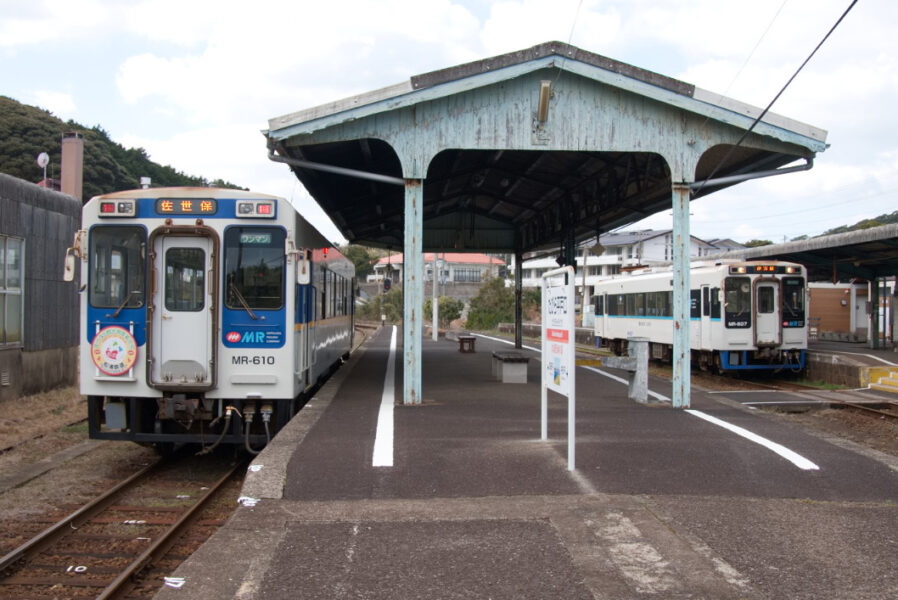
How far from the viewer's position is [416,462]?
276 inches

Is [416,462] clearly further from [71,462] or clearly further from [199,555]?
[71,462]

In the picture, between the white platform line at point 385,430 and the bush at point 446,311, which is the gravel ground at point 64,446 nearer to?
the white platform line at point 385,430

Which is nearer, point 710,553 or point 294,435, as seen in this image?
point 710,553

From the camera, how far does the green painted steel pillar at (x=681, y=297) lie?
34.7 feet

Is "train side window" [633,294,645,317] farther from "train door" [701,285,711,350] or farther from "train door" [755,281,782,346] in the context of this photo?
"train door" [755,281,782,346]

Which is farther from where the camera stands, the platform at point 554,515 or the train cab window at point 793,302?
the train cab window at point 793,302

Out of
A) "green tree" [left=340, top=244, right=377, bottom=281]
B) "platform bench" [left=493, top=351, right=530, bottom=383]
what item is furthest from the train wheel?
"green tree" [left=340, top=244, right=377, bottom=281]

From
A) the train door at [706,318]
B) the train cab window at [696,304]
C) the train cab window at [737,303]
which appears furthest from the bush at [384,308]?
the train cab window at [737,303]

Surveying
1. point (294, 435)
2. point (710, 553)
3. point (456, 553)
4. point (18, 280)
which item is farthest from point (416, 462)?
point (18, 280)

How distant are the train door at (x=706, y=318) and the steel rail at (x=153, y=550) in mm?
14165

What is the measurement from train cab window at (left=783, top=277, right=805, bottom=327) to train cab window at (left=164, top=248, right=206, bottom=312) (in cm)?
1489

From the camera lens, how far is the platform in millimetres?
4297

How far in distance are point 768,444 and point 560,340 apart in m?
2.74

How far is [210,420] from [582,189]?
10635mm
